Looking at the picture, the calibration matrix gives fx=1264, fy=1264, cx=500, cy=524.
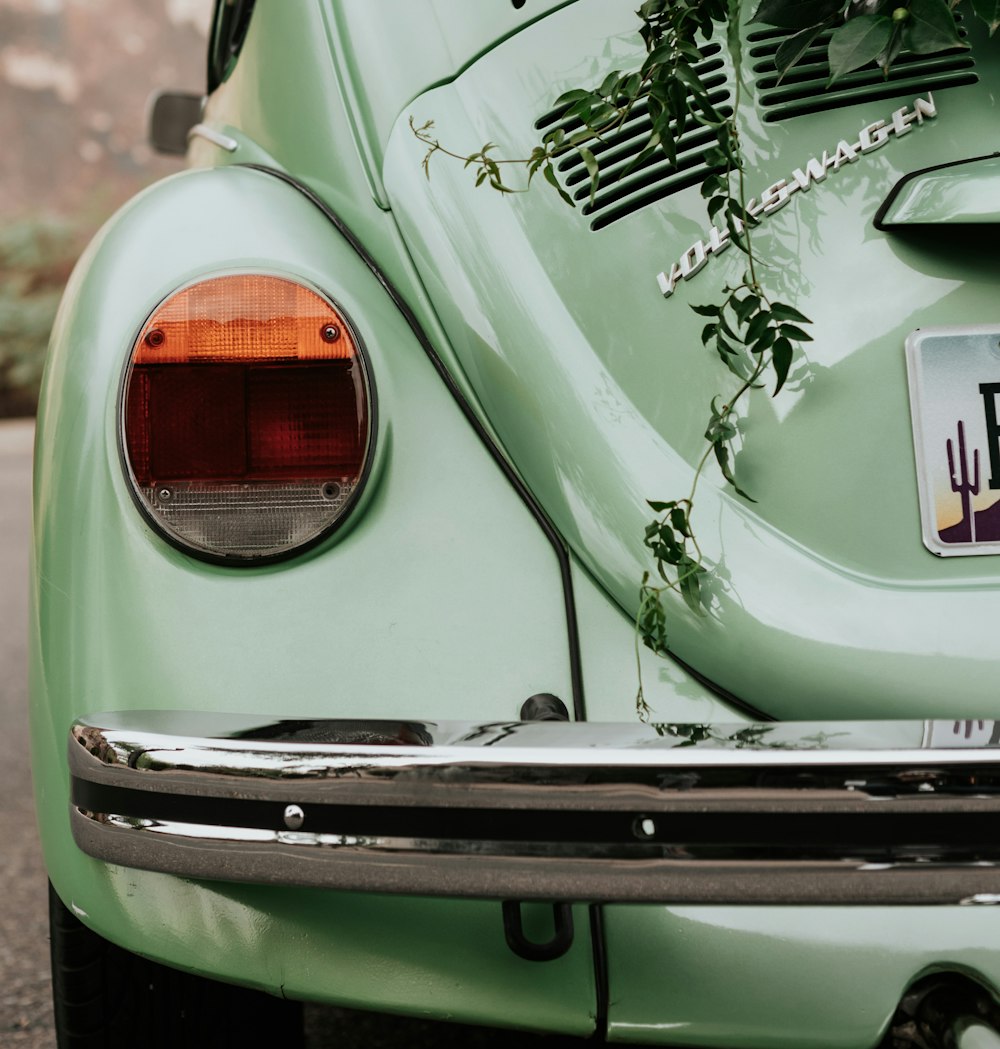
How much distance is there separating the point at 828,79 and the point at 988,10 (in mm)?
194

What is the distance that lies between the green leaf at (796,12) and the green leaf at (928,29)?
10 cm

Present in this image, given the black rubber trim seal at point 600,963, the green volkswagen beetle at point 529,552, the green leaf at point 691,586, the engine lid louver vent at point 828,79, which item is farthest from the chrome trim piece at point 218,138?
the black rubber trim seal at point 600,963

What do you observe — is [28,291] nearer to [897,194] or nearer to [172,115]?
[172,115]

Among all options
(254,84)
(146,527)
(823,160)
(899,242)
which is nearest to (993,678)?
(899,242)

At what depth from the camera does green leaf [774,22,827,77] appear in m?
1.51

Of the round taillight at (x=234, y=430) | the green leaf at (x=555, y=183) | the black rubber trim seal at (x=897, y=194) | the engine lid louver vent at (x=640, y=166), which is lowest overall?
the round taillight at (x=234, y=430)

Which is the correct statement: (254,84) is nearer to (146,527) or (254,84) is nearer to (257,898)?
(146,527)

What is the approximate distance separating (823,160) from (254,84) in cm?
98

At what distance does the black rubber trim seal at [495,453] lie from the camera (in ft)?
4.75

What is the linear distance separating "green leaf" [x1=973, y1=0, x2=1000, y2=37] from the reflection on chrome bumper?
0.80 metres

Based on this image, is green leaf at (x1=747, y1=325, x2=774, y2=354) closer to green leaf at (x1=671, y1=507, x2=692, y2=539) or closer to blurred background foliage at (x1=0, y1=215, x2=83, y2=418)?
green leaf at (x1=671, y1=507, x2=692, y2=539)

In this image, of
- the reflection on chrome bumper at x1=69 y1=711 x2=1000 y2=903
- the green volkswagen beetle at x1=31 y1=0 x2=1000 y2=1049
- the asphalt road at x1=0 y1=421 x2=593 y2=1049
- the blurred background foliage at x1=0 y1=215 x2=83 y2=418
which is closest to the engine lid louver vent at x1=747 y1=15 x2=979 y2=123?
the green volkswagen beetle at x1=31 y1=0 x2=1000 y2=1049

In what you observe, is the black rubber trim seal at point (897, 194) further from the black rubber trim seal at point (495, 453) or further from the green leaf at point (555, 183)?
the black rubber trim seal at point (495, 453)

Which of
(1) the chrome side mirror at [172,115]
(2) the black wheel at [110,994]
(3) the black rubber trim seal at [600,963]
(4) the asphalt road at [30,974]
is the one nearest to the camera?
(3) the black rubber trim seal at [600,963]
